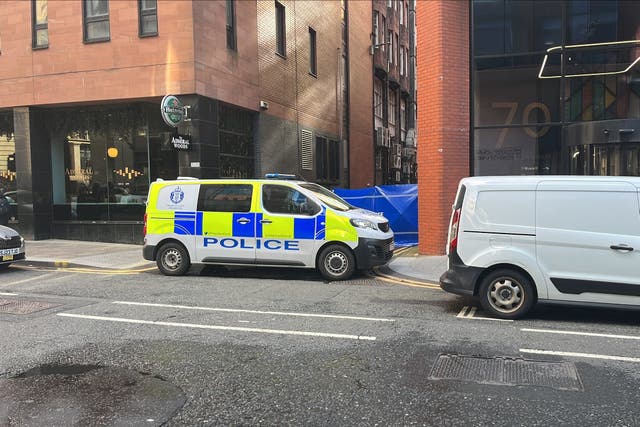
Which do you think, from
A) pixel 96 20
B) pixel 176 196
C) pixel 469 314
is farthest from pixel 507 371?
pixel 96 20

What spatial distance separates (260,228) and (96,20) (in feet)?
29.7

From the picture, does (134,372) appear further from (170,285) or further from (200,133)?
(200,133)

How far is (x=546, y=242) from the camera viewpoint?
6504mm

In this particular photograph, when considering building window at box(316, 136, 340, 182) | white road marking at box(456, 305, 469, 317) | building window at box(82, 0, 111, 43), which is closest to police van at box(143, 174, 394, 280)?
white road marking at box(456, 305, 469, 317)

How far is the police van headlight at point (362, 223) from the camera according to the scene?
9.45m

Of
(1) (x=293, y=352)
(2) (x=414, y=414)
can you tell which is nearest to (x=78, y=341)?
(1) (x=293, y=352)

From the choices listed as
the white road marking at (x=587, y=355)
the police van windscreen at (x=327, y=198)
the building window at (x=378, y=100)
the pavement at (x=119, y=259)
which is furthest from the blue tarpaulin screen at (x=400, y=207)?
the building window at (x=378, y=100)

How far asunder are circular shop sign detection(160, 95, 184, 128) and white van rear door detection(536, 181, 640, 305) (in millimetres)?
9668

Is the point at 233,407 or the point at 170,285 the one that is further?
the point at 170,285

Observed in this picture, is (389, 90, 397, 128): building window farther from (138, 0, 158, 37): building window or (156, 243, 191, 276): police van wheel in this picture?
(156, 243, 191, 276): police van wheel

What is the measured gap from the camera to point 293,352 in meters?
5.33

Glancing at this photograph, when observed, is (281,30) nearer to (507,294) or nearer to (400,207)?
(400,207)

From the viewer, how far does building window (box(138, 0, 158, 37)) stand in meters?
14.4

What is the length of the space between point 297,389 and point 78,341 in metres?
2.82
